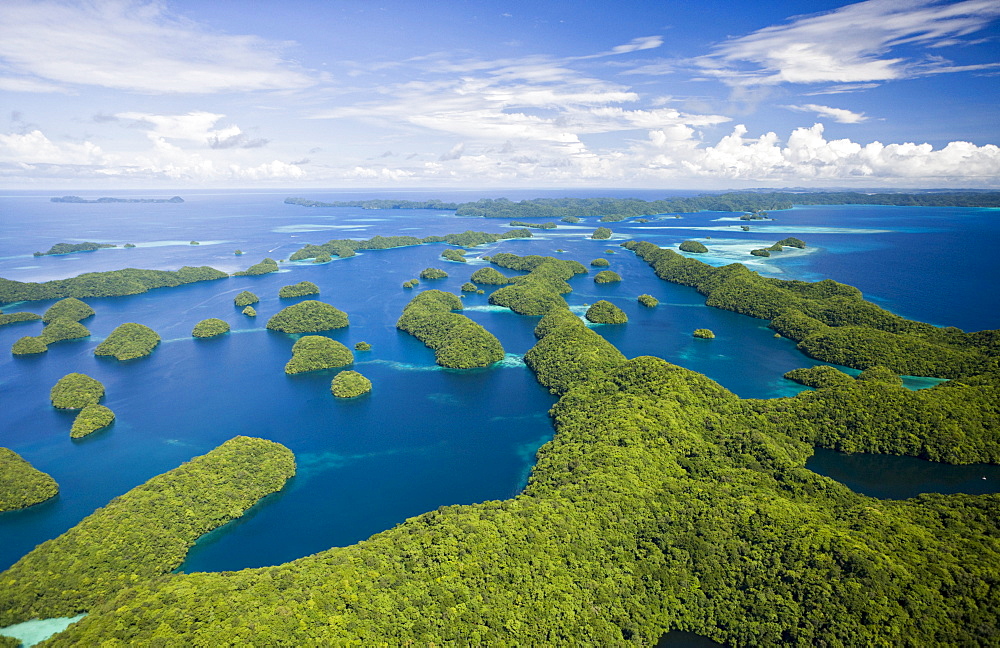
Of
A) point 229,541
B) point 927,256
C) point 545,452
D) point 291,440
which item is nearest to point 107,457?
point 291,440

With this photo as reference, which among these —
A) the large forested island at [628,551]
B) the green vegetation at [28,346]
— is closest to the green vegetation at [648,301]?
the large forested island at [628,551]

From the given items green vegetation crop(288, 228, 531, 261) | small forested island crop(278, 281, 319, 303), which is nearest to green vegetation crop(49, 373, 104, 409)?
small forested island crop(278, 281, 319, 303)

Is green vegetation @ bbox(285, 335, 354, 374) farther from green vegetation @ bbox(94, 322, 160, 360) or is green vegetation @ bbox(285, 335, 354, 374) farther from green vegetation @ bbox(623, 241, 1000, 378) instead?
green vegetation @ bbox(623, 241, 1000, 378)

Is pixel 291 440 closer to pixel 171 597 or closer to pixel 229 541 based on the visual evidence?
pixel 229 541

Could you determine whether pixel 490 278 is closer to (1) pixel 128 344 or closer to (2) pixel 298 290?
(2) pixel 298 290

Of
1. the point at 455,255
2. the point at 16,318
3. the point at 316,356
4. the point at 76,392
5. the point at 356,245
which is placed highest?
the point at 356,245

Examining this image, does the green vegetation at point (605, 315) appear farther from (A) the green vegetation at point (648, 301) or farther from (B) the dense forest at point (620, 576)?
(B) the dense forest at point (620, 576)

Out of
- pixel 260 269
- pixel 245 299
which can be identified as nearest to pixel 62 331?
pixel 245 299
